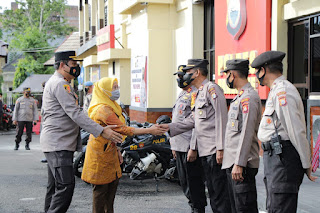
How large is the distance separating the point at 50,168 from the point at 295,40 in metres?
6.72

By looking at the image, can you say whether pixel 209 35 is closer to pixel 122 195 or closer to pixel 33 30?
pixel 122 195

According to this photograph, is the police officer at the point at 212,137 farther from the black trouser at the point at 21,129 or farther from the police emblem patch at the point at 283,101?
the black trouser at the point at 21,129

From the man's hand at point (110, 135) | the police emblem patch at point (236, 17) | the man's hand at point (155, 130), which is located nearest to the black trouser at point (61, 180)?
the man's hand at point (110, 135)

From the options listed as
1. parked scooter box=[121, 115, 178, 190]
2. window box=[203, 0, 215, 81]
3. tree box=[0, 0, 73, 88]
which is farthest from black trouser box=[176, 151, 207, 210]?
tree box=[0, 0, 73, 88]

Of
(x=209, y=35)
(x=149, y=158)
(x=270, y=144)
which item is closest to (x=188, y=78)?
(x=270, y=144)

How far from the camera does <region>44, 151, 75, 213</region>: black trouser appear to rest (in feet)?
17.4

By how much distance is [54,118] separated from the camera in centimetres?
549

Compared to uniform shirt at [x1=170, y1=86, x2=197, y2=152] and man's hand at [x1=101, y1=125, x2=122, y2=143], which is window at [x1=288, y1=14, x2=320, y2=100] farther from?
man's hand at [x1=101, y1=125, x2=122, y2=143]

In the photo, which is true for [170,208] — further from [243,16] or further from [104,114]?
[243,16]

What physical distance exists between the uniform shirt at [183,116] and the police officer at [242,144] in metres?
1.47

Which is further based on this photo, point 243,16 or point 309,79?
point 243,16

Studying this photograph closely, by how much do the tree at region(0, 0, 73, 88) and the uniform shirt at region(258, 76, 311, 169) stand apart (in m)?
51.7

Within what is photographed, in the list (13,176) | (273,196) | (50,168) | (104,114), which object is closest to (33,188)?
(13,176)

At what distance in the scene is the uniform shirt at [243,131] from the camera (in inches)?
185
